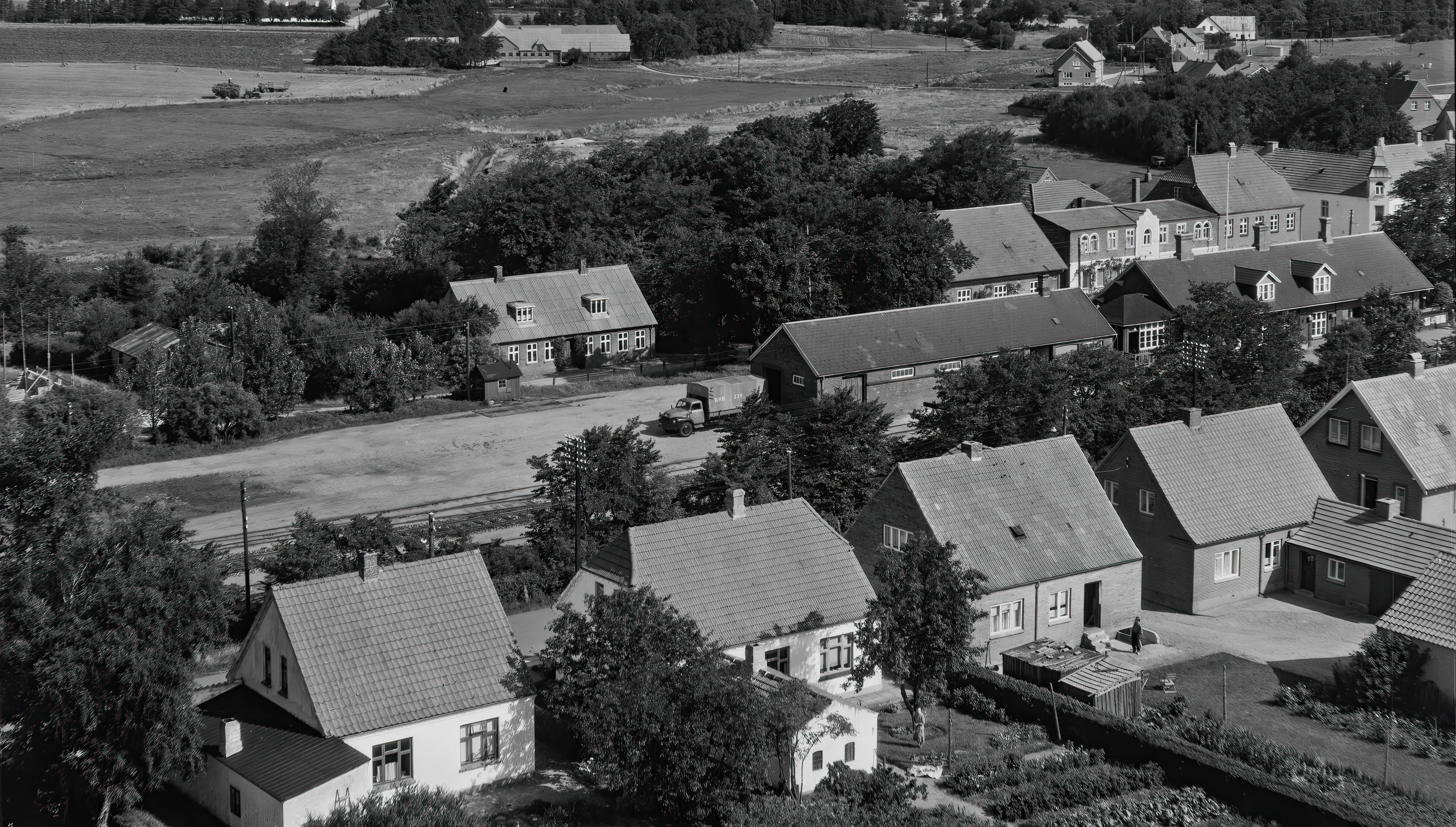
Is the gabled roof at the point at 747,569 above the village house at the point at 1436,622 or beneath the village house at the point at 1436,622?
above

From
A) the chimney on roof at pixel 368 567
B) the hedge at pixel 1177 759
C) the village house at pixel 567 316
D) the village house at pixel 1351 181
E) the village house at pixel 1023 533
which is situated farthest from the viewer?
the village house at pixel 1351 181

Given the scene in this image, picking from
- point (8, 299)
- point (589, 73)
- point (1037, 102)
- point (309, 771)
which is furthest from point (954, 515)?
point (589, 73)

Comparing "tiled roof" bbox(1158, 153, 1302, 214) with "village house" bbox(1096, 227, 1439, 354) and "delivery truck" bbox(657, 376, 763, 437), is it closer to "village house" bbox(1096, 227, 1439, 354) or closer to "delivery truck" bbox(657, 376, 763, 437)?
"village house" bbox(1096, 227, 1439, 354)

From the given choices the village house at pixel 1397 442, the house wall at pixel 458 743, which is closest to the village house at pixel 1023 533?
the village house at pixel 1397 442

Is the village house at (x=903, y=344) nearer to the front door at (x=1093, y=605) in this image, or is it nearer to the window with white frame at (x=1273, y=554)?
the window with white frame at (x=1273, y=554)

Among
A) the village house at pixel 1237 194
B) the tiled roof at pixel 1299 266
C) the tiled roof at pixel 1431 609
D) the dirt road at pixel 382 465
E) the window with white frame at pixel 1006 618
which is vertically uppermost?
the village house at pixel 1237 194

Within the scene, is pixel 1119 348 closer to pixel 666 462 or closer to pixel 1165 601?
pixel 666 462

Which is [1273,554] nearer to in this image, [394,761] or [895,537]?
[895,537]

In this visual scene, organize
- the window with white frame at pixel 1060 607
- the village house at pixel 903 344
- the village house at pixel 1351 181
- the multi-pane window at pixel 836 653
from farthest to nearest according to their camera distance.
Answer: the village house at pixel 1351 181, the village house at pixel 903 344, the window with white frame at pixel 1060 607, the multi-pane window at pixel 836 653
